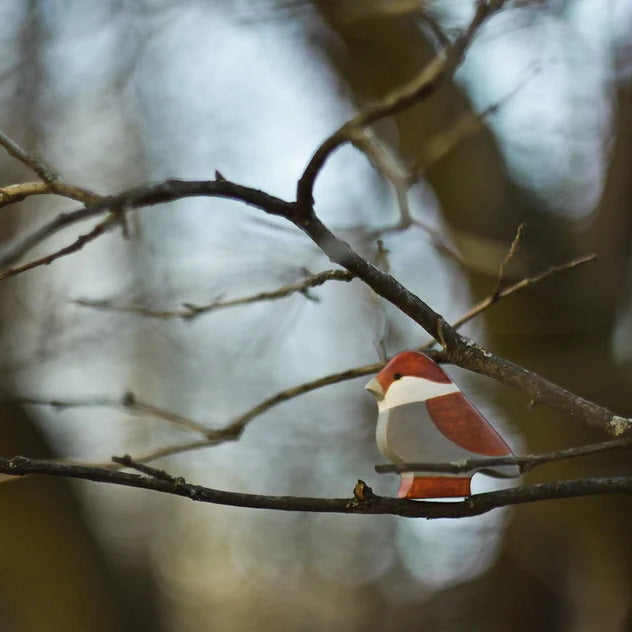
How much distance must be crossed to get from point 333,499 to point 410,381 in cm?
10

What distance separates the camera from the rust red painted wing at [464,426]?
16.9 inches

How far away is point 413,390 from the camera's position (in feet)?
1.49

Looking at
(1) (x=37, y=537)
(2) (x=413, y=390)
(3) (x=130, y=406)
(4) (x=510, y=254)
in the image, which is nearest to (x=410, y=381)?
(2) (x=413, y=390)

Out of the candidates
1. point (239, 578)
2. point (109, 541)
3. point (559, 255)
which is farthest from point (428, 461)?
point (239, 578)

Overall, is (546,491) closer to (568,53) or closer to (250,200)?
(250,200)

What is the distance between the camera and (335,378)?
582 mm

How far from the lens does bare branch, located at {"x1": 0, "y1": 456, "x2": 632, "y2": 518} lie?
1.19ft

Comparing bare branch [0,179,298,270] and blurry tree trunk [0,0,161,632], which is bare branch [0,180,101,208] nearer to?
bare branch [0,179,298,270]

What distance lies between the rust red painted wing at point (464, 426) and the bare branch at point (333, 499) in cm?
3

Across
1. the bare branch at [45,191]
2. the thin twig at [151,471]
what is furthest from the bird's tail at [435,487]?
the bare branch at [45,191]

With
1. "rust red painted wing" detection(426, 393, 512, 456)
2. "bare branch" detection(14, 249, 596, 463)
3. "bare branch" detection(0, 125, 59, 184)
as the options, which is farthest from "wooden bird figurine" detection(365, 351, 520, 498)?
"bare branch" detection(0, 125, 59, 184)

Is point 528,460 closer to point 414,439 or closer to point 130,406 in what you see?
point 414,439

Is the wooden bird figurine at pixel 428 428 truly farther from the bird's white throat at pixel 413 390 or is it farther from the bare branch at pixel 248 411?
the bare branch at pixel 248 411

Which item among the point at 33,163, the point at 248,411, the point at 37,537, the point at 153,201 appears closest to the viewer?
the point at 153,201
